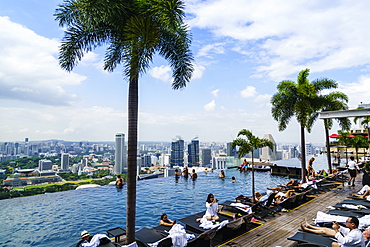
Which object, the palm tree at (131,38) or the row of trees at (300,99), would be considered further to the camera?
the row of trees at (300,99)

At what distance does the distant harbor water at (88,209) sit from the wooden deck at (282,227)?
440cm

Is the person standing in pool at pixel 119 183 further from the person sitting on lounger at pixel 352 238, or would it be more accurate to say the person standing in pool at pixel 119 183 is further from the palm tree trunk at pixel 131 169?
the person sitting on lounger at pixel 352 238

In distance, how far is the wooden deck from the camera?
21.1 feet

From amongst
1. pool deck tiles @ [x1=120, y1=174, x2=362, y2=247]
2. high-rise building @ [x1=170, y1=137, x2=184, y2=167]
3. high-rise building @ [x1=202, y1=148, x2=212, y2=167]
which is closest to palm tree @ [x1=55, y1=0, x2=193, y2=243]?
pool deck tiles @ [x1=120, y1=174, x2=362, y2=247]

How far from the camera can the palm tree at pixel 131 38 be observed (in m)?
4.44

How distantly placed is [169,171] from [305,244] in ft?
74.3

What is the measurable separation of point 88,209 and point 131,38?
10984 mm

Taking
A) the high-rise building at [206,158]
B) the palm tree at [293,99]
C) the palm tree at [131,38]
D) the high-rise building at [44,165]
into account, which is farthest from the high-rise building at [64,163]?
the high-rise building at [206,158]

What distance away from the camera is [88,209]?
1212cm

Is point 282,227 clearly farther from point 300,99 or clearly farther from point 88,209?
point 300,99

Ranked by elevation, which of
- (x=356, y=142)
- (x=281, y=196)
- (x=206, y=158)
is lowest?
(x=206, y=158)

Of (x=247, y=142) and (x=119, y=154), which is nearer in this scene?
(x=247, y=142)

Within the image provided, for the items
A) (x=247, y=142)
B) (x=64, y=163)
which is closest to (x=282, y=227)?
(x=247, y=142)

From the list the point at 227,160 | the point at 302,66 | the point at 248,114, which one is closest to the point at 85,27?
the point at 302,66
